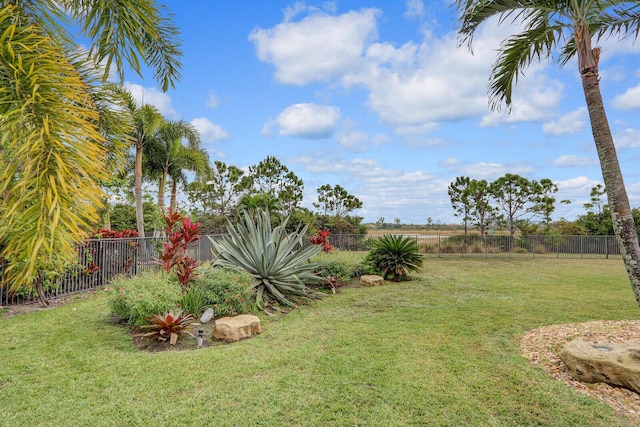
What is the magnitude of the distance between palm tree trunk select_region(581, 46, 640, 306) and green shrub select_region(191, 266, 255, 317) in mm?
5322

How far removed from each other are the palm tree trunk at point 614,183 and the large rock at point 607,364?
57 cm

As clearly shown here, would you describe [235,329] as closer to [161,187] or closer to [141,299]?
[141,299]

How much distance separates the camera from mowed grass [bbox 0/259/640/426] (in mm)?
2971

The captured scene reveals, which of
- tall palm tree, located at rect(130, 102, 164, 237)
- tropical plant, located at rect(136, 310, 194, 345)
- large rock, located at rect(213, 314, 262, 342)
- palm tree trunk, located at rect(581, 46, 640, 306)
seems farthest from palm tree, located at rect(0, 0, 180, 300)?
tall palm tree, located at rect(130, 102, 164, 237)

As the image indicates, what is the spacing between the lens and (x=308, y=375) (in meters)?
3.72

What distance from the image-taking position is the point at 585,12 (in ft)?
13.3

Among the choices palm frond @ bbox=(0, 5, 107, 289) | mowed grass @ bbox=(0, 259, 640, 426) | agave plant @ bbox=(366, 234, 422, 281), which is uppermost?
palm frond @ bbox=(0, 5, 107, 289)

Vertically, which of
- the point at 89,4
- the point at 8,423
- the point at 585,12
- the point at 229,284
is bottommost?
the point at 8,423

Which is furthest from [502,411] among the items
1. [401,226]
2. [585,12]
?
[401,226]

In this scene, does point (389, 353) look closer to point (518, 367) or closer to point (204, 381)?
point (518, 367)

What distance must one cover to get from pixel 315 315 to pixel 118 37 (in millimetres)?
5044

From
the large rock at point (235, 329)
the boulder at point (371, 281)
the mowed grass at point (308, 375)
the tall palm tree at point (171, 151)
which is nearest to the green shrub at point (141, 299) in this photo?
the mowed grass at point (308, 375)

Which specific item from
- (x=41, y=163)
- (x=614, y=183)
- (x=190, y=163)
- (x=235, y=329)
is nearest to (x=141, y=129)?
(x=190, y=163)

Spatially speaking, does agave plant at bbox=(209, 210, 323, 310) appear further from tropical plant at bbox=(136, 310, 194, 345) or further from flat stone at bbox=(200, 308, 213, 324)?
tropical plant at bbox=(136, 310, 194, 345)
